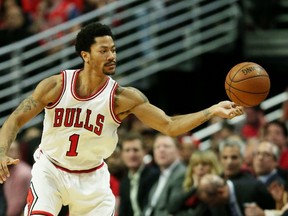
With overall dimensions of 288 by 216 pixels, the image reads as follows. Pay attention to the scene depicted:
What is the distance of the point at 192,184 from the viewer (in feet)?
35.7

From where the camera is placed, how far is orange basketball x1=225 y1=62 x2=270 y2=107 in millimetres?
8133

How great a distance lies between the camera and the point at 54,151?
27.4 ft

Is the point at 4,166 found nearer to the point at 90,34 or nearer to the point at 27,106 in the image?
the point at 27,106

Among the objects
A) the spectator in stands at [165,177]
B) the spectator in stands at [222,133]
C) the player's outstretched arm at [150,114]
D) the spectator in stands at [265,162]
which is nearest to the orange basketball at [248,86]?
the player's outstretched arm at [150,114]

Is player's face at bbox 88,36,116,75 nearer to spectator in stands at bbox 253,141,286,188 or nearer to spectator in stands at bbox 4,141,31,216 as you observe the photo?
spectator in stands at bbox 253,141,286,188

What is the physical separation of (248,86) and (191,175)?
9.79 ft

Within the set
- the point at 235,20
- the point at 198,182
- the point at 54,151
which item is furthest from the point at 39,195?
the point at 235,20

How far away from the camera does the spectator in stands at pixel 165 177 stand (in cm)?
1111

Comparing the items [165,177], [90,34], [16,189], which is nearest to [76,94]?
[90,34]

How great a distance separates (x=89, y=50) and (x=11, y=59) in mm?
6571

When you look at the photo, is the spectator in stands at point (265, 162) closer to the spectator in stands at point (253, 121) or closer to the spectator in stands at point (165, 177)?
the spectator in stands at point (165, 177)

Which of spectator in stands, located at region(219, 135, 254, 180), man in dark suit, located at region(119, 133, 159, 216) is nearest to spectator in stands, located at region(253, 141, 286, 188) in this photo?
spectator in stands, located at region(219, 135, 254, 180)

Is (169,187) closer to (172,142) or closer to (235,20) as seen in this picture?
(172,142)

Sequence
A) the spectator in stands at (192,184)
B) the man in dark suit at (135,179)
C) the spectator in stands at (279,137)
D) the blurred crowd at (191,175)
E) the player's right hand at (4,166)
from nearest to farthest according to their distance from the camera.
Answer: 1. the player's right hand at (4,166)
2. the blurred crowd at (191,175)
3. the spectator in stands at (192,184)
4. the man in dark suit at (135,179)
5. the spectator in stands at (279,137)
